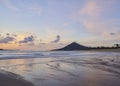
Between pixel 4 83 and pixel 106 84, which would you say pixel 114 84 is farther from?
pixel 4 83

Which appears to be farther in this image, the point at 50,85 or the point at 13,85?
the point at 50,85

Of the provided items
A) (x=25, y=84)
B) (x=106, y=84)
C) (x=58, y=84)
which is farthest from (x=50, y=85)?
(x=106, y=84)

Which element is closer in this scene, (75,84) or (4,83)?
(4,83)

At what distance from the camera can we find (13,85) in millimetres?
6266

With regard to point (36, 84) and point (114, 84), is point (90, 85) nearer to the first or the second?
point (114, 84)

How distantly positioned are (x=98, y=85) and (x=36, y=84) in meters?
1.88

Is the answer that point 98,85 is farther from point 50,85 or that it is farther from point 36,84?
point 36,84

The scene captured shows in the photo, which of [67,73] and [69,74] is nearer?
[69,74]

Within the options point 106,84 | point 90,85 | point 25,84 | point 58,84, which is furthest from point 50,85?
point 106,84

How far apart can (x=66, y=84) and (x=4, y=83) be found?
187cm

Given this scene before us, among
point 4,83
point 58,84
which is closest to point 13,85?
point 4,83

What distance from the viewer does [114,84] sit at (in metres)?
7.08

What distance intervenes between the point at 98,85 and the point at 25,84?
2190 millimetres

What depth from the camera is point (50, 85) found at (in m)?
6.78
